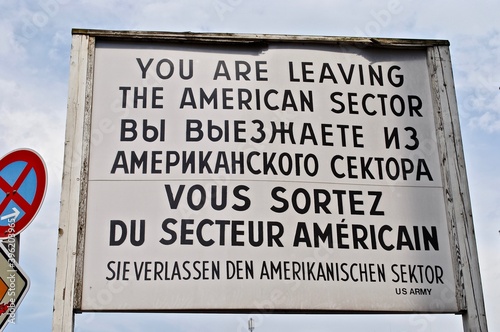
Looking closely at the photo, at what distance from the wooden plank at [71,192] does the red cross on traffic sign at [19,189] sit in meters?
0.26

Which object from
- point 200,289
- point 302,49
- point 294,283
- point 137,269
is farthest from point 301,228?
point 302,49

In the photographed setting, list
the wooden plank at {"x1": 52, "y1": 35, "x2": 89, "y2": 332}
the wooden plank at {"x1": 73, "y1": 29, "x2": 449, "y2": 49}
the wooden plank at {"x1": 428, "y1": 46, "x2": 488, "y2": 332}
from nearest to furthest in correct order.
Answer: the wooden plank at {"x1": 52, "y1": 35, "x2": 89, "y2": 332} → the wooden plank at {"x1": 428, "y1": 46, "x2": 488, "y2": 332} → the wooden plank at {"x1": 73, "y1": 29, "x2": 449, "y2": 49}

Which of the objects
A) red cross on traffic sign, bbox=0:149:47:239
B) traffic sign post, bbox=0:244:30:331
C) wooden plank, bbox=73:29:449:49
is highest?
wooden plank, bbox=73:29:449:49

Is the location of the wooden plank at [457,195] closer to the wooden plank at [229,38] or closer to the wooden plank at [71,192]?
the wooden plank at [229,38]

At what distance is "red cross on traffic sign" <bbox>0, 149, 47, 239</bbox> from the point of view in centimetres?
403

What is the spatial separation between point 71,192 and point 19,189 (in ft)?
1.43

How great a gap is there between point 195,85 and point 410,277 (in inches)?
71.9

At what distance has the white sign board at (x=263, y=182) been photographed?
3.81 metres

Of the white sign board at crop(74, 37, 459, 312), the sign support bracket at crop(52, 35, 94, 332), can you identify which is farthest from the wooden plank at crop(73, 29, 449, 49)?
the sign support bracket at crop(52, 35, 94, 332)

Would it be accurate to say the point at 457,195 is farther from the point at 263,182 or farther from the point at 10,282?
the point at 10,282

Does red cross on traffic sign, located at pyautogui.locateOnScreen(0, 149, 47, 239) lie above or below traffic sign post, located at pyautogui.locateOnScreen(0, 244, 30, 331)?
above

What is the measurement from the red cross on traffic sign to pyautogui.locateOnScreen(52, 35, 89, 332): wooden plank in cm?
26

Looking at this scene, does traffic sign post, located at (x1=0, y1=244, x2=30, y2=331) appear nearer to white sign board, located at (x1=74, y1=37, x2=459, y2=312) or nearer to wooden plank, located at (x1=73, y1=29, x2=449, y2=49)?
white sign board, located at (x1=74, y1=37, x2=459, y2=312)

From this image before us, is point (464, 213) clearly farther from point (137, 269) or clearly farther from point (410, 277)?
point (137, 269)
